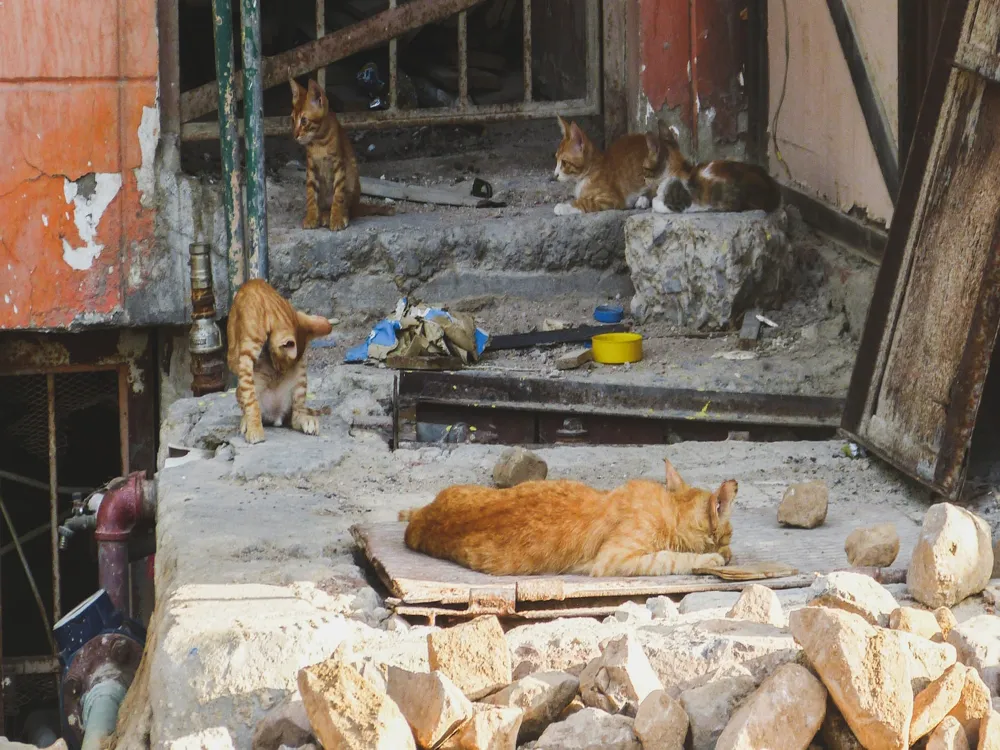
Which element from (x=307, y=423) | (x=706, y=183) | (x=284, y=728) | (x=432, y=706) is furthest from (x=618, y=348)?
(x=432, y=706)

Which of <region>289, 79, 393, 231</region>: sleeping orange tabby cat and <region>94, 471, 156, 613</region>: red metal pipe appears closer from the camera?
<region>94, 471, 156, 613</region>: red metal pipe

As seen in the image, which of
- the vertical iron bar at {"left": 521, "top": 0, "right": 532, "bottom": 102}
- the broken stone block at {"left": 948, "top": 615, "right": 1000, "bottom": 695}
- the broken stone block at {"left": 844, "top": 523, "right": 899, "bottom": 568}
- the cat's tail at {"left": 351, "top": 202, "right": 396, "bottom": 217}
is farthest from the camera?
the vertical iron bar at {"left": 521, "top": 0, "right": 532, "bottom": 102}

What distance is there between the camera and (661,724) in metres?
3.15

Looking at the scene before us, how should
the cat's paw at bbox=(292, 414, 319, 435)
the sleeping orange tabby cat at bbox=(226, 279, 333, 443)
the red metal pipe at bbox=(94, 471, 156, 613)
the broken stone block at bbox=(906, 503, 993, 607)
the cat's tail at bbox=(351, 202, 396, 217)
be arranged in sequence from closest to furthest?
the broken stone block at bbox=(906, 503, 993, 607) < the sleeping orange tabby cat at bbox=(226, 279, 333, 443) < the cat's paw at bbox=(292, 414, 319, 435) < the red metal pipe at bbox=(94, 471, 156, 613) < the cat's tail at bbox=(351, 202, 396, 217)

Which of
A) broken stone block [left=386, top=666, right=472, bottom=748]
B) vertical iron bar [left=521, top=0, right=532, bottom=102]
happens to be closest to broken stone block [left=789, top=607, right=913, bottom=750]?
broken stone block [left=386, top=666, right=472, bottom=748]

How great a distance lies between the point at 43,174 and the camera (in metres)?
7.92

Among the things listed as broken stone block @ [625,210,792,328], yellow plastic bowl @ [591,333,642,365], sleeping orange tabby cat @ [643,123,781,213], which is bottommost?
yellow plastic bowl @ [591,333,642,365]

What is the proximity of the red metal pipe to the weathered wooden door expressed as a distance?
3.09m

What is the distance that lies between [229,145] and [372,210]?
1306mm

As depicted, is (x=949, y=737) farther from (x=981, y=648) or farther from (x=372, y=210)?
(x=372, y=210)

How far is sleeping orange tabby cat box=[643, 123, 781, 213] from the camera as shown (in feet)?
26.0

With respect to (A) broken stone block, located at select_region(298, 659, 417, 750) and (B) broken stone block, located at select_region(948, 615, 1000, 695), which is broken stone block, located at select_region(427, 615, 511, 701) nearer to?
(A) broken stone block, located at select_region(298, 659, 417, 750)

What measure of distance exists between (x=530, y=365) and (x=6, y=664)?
11.5ft

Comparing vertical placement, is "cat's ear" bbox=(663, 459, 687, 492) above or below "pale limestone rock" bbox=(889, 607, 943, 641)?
above
